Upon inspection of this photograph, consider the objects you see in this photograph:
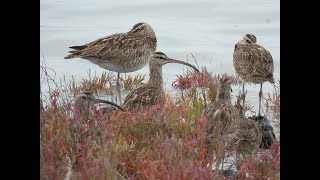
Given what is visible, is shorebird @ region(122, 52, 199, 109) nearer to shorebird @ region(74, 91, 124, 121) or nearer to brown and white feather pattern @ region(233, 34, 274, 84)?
Answer: shorebird @ region(74, 91, 124, 121)

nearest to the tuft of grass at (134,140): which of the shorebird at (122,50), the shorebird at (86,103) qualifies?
the shorebird at (86,103)

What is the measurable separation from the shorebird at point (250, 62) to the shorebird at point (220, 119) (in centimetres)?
14

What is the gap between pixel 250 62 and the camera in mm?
5035

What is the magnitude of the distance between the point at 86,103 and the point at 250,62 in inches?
46.8

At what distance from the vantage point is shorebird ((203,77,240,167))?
4641mm

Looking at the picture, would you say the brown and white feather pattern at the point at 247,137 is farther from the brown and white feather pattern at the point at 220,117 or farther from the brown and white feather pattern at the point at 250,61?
the brown and white feather pattern at the point at 250,61

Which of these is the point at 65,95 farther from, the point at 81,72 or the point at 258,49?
the point at 258,49

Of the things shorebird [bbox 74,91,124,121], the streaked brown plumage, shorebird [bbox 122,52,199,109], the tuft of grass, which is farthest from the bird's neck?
the streaked brown plumage

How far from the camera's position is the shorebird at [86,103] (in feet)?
15.5

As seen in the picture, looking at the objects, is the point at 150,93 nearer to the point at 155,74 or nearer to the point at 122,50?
the point at 155,74

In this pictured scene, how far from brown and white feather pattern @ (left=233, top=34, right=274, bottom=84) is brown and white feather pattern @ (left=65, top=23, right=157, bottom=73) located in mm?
582

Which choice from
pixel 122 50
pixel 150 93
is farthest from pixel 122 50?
pixel 150 93
